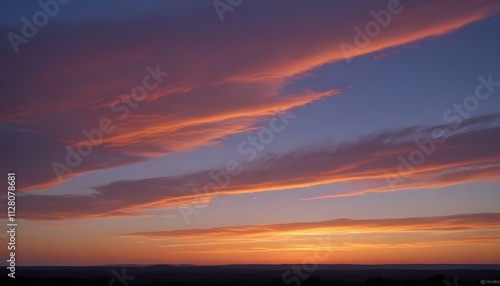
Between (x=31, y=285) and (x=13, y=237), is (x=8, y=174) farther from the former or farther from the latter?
(x=31, y=285)

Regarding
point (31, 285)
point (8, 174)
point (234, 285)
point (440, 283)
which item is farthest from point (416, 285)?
point (8, 174)

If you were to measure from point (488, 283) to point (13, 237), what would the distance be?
47965 millimetres

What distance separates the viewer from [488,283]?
59.0 meters

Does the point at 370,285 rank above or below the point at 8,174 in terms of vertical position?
above

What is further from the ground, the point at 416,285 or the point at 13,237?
the point at 416,285

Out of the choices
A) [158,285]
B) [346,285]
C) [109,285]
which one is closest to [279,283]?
[346,285]

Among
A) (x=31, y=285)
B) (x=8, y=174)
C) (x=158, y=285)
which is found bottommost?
(x=8, y=174)

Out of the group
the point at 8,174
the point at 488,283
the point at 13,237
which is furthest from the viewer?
the point at 488,283

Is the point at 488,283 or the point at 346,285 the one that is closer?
the point at 488,283

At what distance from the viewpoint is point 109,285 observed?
219 feet

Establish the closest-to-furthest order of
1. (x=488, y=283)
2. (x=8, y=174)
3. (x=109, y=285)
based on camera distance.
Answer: (x=8, y=174) → (x=488, y=283) → (x=109, y=285)

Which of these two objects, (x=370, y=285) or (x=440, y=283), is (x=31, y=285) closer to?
(x=370, y=285)

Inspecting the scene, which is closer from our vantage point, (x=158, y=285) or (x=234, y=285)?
(x=158, y=285)

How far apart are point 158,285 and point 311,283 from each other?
20.9 m
